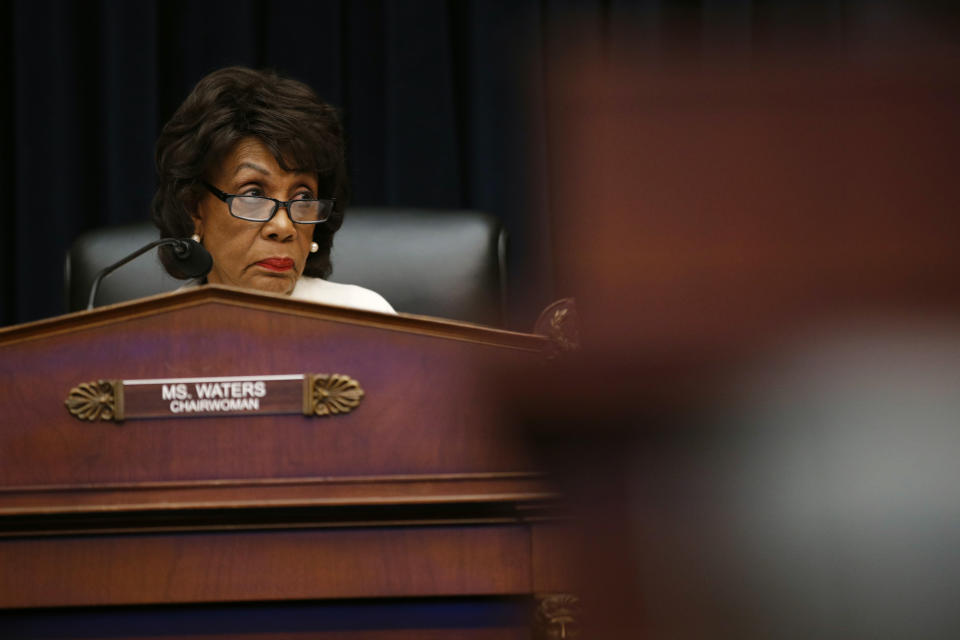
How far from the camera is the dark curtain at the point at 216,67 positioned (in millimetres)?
2479

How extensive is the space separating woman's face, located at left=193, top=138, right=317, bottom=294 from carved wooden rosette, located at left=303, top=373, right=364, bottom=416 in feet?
2.56

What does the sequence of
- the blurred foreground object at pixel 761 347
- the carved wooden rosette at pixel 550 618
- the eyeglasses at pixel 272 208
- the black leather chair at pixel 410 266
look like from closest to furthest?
the blurred foreground object at pixel 761 347, the carved wooden rosette at pixel 550 618, the eyeglasses at pixel 272 208, the black leather chair at pixel 410 266

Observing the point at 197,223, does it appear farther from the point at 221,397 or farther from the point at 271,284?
the point at 221,397

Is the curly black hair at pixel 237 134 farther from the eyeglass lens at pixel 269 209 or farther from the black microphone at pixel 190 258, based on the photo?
the black microphone at pixel 190 258

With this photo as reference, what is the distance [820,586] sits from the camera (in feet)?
0.99

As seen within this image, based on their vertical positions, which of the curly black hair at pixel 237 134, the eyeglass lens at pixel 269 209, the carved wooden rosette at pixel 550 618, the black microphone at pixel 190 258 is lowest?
the carved wooden rosette at pixel 550 618

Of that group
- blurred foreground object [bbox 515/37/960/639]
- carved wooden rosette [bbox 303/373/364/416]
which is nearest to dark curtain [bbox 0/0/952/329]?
carved wooden rosette [bbox 303/373/364/416]

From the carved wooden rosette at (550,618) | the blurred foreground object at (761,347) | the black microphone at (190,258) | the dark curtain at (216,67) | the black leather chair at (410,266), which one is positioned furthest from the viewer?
the dark curtain at (216,67)

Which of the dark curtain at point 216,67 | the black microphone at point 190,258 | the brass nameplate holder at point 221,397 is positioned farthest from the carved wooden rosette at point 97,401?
the dark curtain at point 216,67

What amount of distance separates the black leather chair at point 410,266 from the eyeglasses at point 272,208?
0.98 ft

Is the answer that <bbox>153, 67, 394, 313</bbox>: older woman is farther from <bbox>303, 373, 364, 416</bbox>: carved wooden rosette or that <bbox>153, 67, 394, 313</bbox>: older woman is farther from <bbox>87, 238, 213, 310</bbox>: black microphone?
<bbox>303, 373, 364, 416</bbox>: carved wooden rosette

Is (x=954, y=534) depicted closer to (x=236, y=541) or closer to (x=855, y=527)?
(x=855, y=527)

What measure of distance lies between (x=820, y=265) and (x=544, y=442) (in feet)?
0.42

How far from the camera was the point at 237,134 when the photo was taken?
1.68 meters
